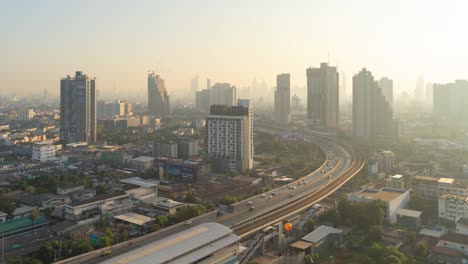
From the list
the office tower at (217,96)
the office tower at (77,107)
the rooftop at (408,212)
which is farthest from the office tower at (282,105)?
the rooftop at (408,212)

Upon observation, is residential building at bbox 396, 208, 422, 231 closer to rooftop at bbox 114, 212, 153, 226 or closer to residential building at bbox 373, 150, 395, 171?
rooftop at bbox 114, 212, 153, 226

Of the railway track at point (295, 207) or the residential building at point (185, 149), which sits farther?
Answer: the residential building at point (185, 149)

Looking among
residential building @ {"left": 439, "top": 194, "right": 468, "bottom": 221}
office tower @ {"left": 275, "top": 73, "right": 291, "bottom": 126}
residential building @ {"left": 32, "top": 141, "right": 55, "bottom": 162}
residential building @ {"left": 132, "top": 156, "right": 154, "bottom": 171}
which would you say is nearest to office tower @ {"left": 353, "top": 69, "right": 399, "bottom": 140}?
office tower @ {"left": 275, "top": 73, "right": 291, "bottom": 126}

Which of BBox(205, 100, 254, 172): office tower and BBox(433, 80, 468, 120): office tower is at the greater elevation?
BBox(433, 80, 468, 120): office tower

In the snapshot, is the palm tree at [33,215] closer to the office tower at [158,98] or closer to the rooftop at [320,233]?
the rooftop at [320,233]

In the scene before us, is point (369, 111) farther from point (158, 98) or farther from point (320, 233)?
point (158, 98)

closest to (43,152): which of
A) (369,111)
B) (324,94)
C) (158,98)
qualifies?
(369,111)
